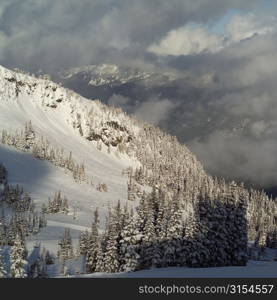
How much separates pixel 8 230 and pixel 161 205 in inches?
3839

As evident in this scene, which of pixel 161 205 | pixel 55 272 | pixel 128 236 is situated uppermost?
pixel 161 205

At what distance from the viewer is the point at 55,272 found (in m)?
123
